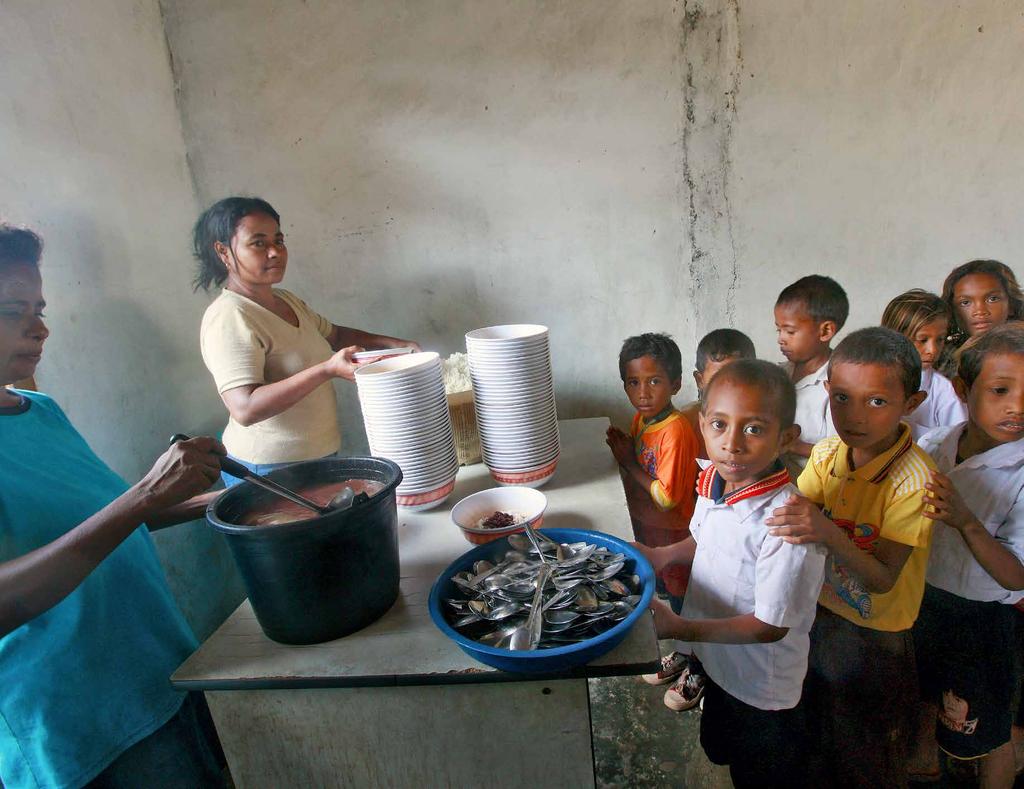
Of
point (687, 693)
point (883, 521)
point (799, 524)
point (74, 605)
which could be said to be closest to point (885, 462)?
point (883, 521)

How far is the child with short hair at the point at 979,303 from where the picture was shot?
2.05m

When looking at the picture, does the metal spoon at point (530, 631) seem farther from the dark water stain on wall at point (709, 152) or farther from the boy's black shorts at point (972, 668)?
the dark water stain on wall at point (709, 152)

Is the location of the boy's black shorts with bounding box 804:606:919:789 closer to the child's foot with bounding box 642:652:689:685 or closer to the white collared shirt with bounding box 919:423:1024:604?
the white collared shirt with bounding box 919:423:1024:604

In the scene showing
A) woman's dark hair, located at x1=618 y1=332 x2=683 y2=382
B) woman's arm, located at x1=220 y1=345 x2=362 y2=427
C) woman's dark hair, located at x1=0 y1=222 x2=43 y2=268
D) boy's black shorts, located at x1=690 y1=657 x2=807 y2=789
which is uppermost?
woman's dark hair, located at x1=0 y1=222 x2=43 y2=268

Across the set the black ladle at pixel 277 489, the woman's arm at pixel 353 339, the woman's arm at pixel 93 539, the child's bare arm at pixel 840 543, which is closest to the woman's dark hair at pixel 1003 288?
the child's bare arm at pixel 840 543

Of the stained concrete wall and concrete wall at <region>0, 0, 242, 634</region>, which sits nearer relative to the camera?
concrete wall at <region>0, 0, 242, 634</region>

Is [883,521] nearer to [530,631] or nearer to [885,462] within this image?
[885,462]

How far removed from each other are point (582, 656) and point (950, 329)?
2.03 meters

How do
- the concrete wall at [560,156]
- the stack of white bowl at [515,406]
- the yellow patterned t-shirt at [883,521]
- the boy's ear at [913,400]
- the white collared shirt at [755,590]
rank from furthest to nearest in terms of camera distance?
1. the concrete wall at [560,156]
2. the stack of white bowl at [515,406]
3. the boy's ear at [913,400]
4. the yellow patterned t-shirt at [883,521]
5. the white collared shirt at [755,590]

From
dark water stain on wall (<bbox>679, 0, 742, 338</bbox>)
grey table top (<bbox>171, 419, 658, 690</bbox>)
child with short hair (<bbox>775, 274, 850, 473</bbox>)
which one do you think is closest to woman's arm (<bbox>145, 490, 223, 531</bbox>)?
grey table top (<bbox>171, 419, 658, 690</bbox>)

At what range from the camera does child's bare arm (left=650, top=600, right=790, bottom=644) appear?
116 centimetres

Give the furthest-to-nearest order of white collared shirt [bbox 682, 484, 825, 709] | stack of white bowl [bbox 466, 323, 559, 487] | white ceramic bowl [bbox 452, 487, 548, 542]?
stack of white bowl [bbox 466, 323, 559, 487]
white ceramic bowl [bbox 452, 487, 548, 542]
white collared shirt [bbox 682, 484, 825, 709]

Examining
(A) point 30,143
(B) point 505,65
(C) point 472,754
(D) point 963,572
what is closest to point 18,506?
(C) point 472,754

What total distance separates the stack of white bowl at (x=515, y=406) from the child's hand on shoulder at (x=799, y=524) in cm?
75
